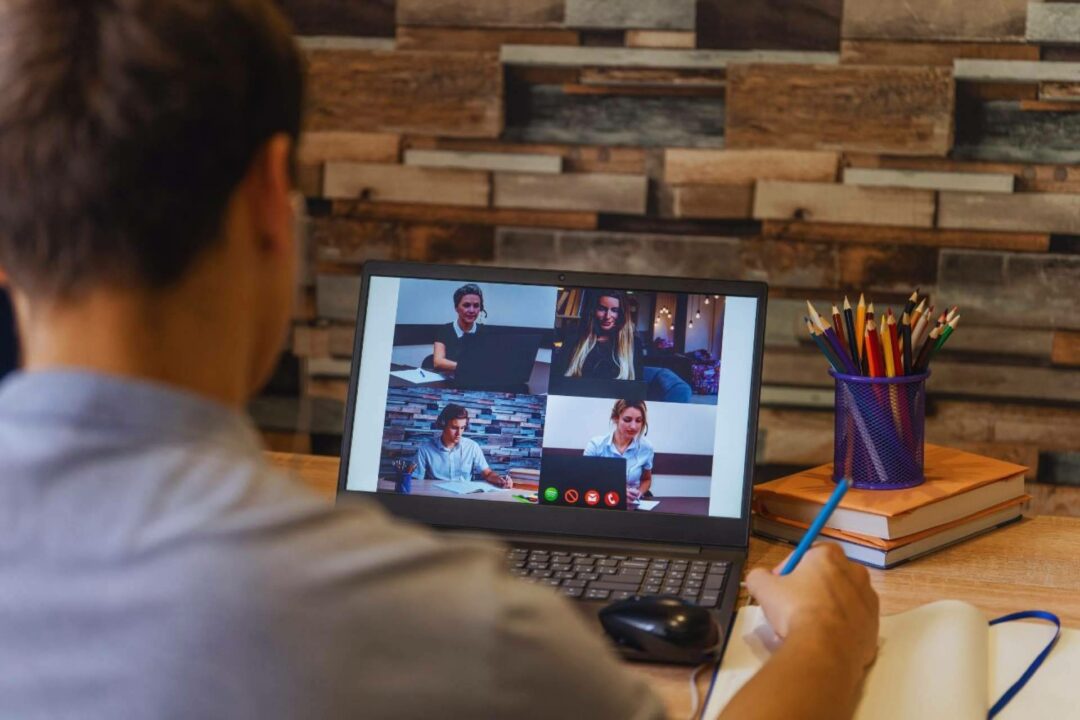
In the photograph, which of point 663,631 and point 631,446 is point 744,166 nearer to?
point 631,446

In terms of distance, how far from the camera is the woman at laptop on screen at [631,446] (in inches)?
48.5

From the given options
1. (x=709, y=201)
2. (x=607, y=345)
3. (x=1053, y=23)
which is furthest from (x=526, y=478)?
(x=1053, y=23)

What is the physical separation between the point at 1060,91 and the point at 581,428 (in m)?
1.07

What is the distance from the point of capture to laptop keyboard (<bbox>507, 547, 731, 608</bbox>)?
1089 mm

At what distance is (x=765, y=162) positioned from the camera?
1919 mm

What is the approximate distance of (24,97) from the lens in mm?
509

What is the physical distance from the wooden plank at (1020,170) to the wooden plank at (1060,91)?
0.34 feet

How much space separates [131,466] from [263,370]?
0.46 ft

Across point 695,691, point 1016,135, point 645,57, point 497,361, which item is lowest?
point 695,691

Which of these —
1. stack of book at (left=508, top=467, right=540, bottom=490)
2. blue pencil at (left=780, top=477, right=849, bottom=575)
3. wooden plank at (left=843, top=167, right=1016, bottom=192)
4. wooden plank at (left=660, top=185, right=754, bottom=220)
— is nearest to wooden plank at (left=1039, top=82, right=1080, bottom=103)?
wooden plank at (left=843, top=167, right=1016, bottom=192)

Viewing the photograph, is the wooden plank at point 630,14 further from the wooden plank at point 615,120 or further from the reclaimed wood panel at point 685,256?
the reclaimed wood panel at point 685,256

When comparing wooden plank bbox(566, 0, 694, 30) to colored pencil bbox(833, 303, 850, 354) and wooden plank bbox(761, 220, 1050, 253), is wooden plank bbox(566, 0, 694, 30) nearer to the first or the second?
wooden plank bbox(761, 220, 1050, 253)

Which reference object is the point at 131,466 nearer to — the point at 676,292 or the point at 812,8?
the point at 676,292

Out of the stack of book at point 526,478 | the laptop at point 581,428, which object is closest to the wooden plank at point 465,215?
the laptop at point 581,428
